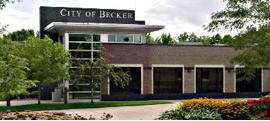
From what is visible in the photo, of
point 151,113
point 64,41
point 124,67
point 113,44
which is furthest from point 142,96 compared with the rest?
point 151,113

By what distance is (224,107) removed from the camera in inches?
788

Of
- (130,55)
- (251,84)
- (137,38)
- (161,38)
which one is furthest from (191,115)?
(161,38)

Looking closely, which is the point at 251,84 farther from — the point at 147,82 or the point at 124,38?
the point at 124,38

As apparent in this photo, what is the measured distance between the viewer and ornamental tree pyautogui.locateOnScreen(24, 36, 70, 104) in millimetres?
29484

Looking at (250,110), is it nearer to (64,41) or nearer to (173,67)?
(173,67)

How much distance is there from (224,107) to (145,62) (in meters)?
15.8

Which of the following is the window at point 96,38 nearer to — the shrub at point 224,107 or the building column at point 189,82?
the building column at point 189,82

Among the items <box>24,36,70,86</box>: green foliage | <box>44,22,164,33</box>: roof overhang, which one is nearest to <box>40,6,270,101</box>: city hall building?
<box>44,22,164,33</box>: roof overhang

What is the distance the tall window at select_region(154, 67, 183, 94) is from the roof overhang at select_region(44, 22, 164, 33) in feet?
14.5

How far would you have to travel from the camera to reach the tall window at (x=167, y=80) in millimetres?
36000

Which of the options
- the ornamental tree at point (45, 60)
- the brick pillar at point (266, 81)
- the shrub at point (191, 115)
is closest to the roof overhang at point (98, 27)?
the ornamental tree at point (45, 60)

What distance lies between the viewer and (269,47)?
1928cm

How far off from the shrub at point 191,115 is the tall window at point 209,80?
1736 cm

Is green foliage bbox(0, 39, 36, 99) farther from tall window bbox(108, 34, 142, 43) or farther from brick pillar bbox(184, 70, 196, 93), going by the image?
brick pillar bbox(184, 70, 196, 93)
